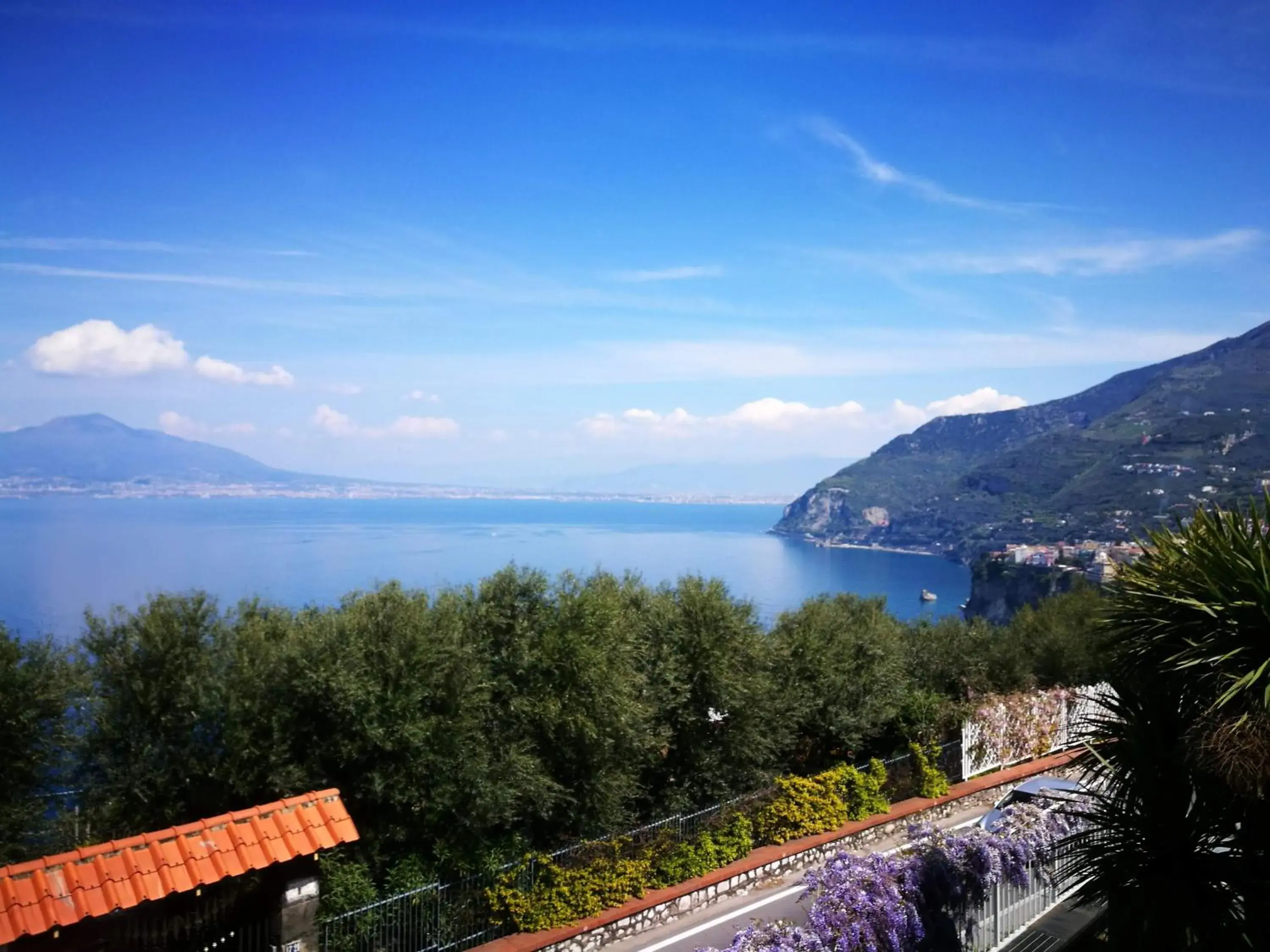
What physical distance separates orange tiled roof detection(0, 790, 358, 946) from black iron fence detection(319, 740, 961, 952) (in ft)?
13.0

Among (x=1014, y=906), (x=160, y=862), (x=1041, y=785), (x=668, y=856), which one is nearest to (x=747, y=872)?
(x=668, y=856)

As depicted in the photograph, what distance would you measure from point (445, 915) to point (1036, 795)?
36.2ft

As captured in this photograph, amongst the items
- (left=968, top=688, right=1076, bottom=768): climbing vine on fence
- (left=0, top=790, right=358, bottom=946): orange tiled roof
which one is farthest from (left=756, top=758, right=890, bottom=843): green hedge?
(left=0, top=790, right=358, bottom=946): orange tiled roof

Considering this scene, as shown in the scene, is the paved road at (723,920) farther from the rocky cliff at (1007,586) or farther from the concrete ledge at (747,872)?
the rocky cliff at (1007,586)

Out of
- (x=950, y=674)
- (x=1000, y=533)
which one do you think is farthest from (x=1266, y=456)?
(x=950, y=674)

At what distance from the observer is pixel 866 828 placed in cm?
1731

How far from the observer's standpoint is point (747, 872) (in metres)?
15.1

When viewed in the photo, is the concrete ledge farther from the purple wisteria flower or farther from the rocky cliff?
the rocky cliff

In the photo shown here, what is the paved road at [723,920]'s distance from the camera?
1284 cm

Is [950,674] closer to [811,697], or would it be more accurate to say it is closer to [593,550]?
[811,697]

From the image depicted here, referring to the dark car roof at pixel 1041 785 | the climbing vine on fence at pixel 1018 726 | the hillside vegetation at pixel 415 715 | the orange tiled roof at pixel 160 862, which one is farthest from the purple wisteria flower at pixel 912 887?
the climbing vine on fence at pixel 1018 726

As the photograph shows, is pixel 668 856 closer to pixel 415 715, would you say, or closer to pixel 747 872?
pixel 747 872

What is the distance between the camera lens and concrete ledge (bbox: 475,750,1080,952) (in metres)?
12.2

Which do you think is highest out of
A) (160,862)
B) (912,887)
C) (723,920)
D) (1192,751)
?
(1192,751)
